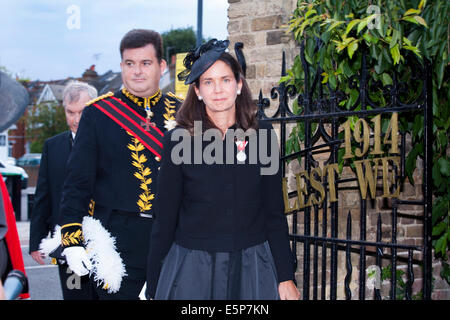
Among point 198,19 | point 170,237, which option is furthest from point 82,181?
point 198,19

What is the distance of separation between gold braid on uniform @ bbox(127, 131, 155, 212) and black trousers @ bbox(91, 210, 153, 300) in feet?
0.33

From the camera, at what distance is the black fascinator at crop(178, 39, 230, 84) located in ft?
8.66

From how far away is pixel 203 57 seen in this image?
268cm

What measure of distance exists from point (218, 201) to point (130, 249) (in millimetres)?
848

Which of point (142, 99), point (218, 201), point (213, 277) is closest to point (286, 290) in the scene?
point (213, 277)

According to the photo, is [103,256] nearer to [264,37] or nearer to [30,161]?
[264,37]

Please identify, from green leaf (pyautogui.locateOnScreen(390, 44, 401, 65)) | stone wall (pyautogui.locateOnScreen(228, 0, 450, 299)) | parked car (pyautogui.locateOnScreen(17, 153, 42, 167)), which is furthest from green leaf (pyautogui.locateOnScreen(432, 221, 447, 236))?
parked car (pyautogui.locateOnScreen(17, 153, 42, 167))

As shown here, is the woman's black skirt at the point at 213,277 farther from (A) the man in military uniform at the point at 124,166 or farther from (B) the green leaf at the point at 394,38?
(B) the green leaf at the point at 394,38

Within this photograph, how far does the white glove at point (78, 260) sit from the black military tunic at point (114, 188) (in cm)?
4

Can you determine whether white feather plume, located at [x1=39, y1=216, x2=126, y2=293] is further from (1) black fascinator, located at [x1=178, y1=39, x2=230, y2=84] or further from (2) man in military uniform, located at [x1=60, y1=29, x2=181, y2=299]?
(1) black fascinator, located at [x1=178, y1=39, x2=230, y2=84]

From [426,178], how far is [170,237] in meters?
1.76

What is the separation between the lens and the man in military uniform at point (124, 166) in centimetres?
315

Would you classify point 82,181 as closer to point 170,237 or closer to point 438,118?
point 170,237

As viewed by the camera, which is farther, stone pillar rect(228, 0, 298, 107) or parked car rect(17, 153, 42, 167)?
Result: parked car rect(17, 153, 42, 167)
